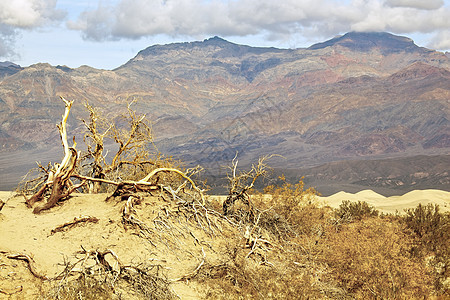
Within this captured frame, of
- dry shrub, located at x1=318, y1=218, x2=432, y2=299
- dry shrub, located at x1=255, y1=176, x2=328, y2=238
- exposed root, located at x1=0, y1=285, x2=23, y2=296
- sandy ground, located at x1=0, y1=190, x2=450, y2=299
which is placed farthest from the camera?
dry shrub, located at x1=255, y1=176, x2=328, y2=238

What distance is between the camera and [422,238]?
10133 millimetres

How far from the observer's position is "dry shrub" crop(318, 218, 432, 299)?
25.6ft

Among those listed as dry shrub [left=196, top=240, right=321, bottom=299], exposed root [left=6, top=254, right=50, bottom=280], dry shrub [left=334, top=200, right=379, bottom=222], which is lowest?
dry shrub [left=334, top=200, right=379, bottom=222]

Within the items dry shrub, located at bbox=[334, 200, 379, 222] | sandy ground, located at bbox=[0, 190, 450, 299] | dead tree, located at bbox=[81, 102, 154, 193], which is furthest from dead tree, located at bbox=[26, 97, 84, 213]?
dry shrub, located at bbox=[334, 200, 379, 222]

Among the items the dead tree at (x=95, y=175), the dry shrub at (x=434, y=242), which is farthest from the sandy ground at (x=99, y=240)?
the dry shrub at (x=434, y=242)

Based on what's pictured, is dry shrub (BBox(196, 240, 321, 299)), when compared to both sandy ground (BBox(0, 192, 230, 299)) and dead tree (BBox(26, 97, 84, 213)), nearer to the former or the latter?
sandy ground (BBox(0, 192, 230, 299))

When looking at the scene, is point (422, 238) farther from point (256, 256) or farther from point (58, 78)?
point (58, 78)

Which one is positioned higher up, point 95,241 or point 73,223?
point 73,223

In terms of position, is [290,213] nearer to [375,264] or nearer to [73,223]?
[375,264]

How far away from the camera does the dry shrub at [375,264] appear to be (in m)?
7.82

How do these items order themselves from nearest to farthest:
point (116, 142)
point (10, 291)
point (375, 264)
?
point (10, 291), point (375, 264), point (116, 142)

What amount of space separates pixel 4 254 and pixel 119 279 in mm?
1836

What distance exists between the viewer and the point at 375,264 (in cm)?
841

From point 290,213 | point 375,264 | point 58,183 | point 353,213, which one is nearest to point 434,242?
point 375,264
